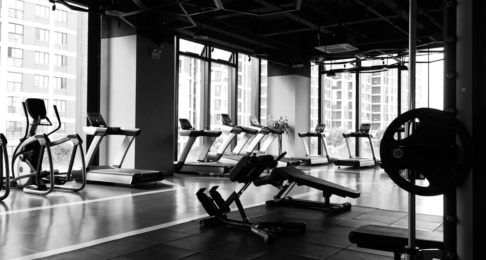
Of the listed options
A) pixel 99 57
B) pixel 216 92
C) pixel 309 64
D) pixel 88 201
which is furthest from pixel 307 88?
pixel 88 201

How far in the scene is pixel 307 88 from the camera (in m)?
14.1

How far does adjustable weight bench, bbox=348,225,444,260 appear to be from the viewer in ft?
6.90

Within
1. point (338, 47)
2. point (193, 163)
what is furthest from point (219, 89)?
point (338, 47)

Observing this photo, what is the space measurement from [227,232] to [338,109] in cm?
1128

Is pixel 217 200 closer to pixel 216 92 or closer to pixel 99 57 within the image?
pixel 99 57

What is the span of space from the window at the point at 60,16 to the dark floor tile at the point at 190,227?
19.0ft

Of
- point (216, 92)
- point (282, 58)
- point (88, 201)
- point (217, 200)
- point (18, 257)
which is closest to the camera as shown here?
point (18, 257)

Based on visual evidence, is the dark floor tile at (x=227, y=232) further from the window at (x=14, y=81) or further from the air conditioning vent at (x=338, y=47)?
the air conditioning vent at (x=338, y=47)

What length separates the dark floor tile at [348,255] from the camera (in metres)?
3.31

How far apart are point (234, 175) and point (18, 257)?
6.41ft

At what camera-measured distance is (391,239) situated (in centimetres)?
220

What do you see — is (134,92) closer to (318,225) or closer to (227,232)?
(227,232)

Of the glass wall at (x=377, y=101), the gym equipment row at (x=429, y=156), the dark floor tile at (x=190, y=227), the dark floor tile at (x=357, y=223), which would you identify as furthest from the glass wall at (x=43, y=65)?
the glass wall at (x=377, y=101)

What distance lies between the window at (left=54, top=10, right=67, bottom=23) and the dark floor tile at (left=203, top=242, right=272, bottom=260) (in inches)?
259
